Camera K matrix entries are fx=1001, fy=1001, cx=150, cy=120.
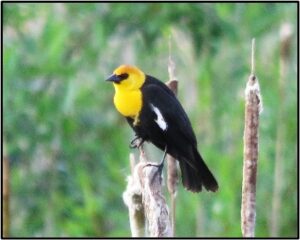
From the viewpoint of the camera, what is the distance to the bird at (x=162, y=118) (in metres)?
3.18

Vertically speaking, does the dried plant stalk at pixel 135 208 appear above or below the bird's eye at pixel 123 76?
below

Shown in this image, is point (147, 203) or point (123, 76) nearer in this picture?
point (147, 203)

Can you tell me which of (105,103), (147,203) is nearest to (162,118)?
(147,203)

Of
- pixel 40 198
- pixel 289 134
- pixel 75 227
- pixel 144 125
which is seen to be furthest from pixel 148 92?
pixel 40 198

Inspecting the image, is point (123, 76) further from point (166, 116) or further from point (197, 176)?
point (197, 176)

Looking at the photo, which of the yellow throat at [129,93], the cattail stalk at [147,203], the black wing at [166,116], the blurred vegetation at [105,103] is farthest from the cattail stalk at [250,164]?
the blurred vegetation at [105,103]

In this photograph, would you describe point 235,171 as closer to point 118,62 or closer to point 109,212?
point 109,212

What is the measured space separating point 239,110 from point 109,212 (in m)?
1.01

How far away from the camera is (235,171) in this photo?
5.75 meters

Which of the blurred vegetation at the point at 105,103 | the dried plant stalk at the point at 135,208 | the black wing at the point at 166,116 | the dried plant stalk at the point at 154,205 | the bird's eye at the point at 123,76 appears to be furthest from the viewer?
the blurred vegetation at the point at 105,103

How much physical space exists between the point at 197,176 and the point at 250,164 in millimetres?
832

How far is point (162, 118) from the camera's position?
3.22 metres

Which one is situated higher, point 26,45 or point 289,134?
point 26,45

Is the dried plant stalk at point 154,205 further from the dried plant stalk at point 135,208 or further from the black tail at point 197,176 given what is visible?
the black tail at point 197,176
